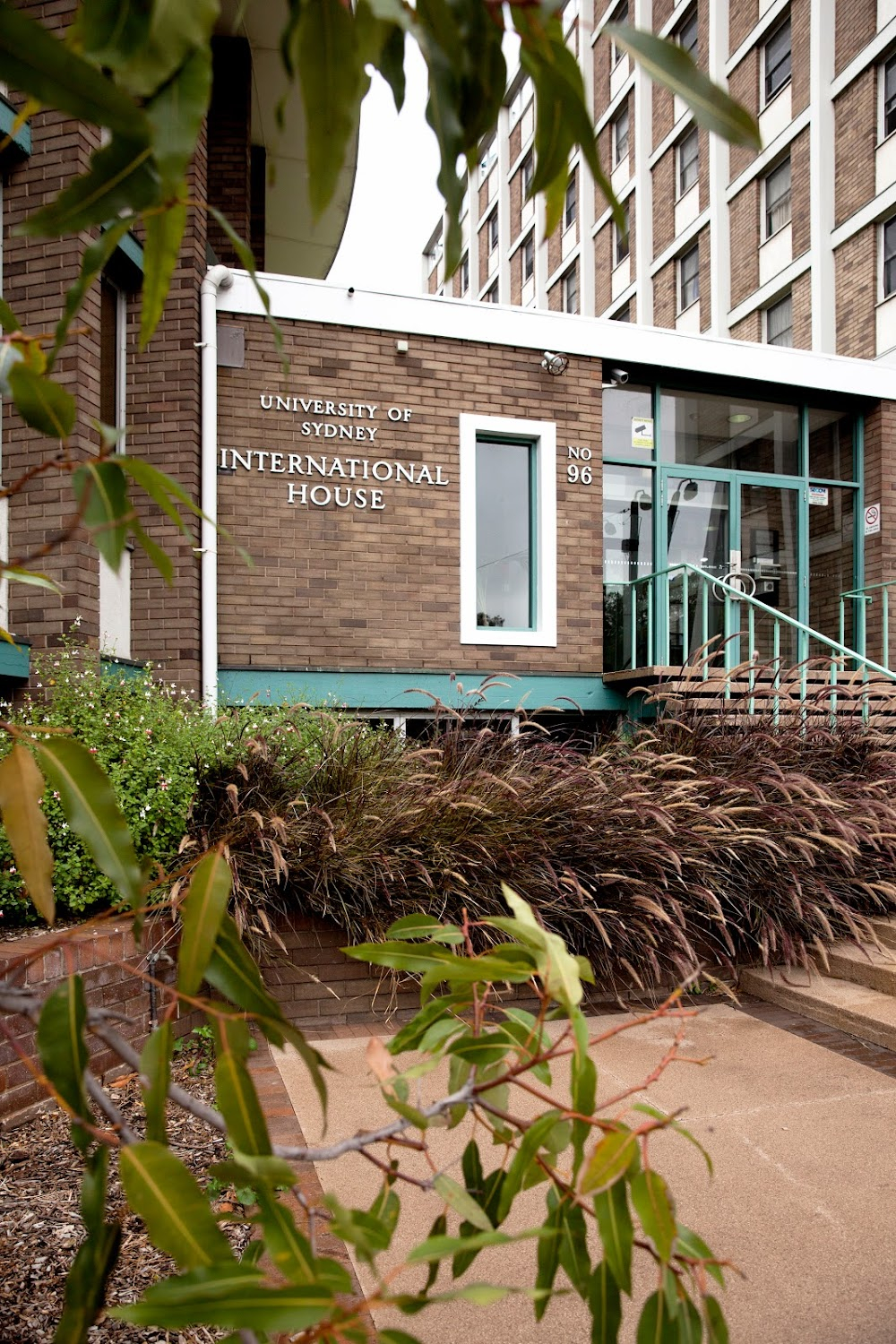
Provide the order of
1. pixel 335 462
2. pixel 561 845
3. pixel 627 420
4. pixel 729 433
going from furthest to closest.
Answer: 1. pixel 729 433
2. pixel 627 420
3. pixel 335 462
4. pixel 561 845

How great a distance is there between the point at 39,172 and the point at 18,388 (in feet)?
21.8

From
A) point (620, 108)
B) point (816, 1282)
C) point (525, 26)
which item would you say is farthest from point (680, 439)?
point (620, 108)

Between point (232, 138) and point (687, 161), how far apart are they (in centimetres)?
1624

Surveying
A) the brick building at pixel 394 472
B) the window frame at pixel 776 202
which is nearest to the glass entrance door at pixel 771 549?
the brick building at pixel 394 472

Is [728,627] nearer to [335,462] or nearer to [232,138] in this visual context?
[335,462]

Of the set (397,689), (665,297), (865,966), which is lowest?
(865,966)

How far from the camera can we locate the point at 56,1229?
7.52ft

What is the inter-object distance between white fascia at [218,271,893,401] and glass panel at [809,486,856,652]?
1.24m

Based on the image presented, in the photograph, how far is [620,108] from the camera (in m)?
23.8

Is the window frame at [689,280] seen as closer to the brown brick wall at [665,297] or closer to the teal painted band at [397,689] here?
the brown brick wall at [665,297]

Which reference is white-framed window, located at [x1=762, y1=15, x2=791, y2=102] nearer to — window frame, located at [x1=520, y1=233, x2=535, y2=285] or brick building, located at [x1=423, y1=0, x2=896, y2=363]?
brick building, located at [x1=423, y1=0, x2=896, y2=363]

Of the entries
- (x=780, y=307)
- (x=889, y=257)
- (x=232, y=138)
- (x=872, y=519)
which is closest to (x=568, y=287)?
(x=780, y=307)

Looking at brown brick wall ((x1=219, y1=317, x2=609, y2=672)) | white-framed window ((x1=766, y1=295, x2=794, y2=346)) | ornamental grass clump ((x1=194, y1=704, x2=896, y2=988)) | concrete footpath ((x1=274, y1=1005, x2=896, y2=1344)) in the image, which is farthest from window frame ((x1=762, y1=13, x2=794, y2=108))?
concrete footpath ((x1=274, y1=1005, x2=896, y2=1344))

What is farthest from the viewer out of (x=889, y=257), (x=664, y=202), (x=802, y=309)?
(x=664, y=202)
